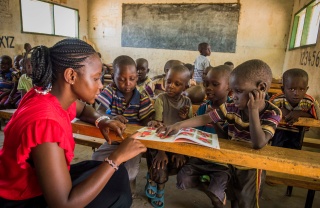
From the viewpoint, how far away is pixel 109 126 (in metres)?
1.45

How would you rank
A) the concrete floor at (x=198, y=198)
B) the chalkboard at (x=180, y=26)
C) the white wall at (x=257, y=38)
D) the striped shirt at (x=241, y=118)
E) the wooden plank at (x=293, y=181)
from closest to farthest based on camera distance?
the striped shirt at (x=241, y=118) → the wooden plank at (x=293, y=181) → the concrete floor at (x=198, y=198) → the white wall at (x=257, y=38) → the chalkboard at (x=180, y=26)

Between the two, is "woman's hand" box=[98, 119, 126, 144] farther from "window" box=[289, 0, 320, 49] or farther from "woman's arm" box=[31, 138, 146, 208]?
"window" box=[289, 0, 320, 49]

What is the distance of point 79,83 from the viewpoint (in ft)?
3.57

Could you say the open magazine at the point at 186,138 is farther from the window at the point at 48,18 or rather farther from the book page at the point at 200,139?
the window at the point at 48,18

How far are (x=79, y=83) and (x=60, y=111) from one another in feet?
0.53

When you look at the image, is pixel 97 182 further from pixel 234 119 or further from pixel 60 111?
pixel 234 119

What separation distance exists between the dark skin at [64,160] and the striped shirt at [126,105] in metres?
0.99

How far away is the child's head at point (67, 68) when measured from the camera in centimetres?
105

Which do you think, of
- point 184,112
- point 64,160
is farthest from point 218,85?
point 64,160

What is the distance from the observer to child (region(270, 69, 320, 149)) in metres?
2.36

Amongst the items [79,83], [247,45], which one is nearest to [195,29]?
[247,45]

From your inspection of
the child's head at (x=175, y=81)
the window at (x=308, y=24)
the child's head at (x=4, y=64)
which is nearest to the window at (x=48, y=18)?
the child's head at (x=4, y=64)

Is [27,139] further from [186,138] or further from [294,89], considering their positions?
[294,89]

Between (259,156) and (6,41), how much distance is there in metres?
8.46
